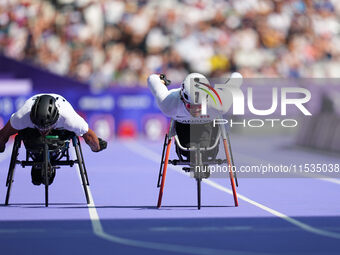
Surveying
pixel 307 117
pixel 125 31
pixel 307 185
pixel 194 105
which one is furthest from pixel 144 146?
pixel 194 105

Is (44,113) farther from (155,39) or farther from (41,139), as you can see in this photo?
(155,39)

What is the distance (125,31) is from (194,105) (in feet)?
77.4

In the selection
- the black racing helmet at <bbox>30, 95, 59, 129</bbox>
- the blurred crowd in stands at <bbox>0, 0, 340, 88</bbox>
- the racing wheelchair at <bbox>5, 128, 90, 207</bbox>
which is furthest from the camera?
the blurred crowd in stands at <bbox>0, 0, 340, 88</bbox>

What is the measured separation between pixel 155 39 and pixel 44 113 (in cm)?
2363

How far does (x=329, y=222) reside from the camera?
8383 mm

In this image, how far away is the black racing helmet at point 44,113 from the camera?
29.5ft

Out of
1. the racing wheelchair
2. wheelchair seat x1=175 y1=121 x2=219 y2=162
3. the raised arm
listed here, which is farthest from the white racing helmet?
the raised arm

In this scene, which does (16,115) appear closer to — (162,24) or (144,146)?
(144,146)

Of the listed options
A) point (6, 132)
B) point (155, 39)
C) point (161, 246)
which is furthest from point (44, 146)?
point (155, 39)

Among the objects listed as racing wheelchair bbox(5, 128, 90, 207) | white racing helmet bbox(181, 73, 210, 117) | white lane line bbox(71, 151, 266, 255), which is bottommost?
white lane line bbox(71, 151, 266, 255)

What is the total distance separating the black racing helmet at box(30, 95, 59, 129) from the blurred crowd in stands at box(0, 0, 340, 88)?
21670 mm

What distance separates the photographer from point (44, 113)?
29.5 feet

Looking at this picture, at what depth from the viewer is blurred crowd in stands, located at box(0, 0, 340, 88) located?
104 ft

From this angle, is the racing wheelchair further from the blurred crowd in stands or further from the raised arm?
the blurred crowd in stands
